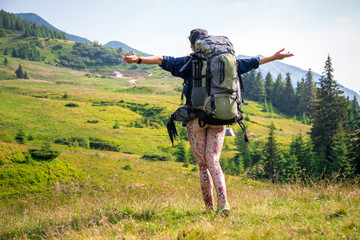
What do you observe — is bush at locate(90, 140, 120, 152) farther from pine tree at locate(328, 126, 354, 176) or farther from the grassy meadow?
pine tree at locate(328, 126, 354, 176)

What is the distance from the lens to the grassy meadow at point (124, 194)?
9.16 feet

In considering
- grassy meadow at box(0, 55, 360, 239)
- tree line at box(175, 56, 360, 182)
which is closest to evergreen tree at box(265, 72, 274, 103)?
grassy meadow at box(0, 55, 360, 239)

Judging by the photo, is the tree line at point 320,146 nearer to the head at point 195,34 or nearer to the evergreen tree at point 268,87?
the head at point 195,34

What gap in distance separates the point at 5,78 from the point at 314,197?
403ft

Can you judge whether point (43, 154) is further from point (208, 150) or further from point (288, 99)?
point (288, 99)

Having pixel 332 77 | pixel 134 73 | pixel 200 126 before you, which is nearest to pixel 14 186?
pixel 200 126

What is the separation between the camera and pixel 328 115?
1789 inches

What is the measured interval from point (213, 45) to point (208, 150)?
1.50 meters

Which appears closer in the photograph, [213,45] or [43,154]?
[213,45]

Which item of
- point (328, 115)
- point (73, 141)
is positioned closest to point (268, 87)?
point (328, 115)

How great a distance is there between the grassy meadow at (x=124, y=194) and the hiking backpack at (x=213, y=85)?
1.34 m

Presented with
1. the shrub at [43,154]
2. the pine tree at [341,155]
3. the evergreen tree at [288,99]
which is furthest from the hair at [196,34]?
the evergreen tree at [288,99]

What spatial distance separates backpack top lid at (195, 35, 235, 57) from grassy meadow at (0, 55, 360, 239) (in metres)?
2.22

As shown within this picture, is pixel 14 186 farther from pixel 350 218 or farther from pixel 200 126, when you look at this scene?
pixel 350 218
